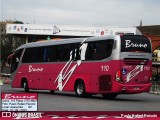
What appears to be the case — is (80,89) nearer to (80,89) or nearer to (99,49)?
(80,89)

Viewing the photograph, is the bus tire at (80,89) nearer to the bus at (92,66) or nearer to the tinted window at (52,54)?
the bus at (92,66)

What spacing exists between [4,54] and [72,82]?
9.07m

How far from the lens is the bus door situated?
16.2 meters

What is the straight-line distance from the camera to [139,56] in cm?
1641

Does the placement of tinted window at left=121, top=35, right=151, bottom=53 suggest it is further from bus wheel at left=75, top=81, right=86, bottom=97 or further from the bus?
bus wheel at left=75, top=81, right=86, bottom=97

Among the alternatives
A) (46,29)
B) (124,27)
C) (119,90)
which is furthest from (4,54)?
(119,90)

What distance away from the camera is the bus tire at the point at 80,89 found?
60.8ft

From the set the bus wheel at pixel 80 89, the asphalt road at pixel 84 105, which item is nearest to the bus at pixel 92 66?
the bus wheel at pixel 80 89

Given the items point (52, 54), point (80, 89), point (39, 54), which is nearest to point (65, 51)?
point (52, 54)

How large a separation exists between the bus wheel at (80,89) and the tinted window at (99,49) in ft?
4.78

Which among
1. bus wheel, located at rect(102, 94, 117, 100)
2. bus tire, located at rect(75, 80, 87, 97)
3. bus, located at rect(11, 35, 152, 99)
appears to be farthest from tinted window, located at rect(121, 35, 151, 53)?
bus tire, located at rect(75, 80, 87, 97)

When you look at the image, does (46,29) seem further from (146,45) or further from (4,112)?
(146,45)

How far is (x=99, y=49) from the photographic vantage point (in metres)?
17.5

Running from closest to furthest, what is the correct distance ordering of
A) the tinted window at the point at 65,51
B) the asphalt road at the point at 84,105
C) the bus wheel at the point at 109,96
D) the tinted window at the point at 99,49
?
1. the asphalt road at the point at 84,105
2. the tinted window at the point at 99,49
3. the tinted window at the point at 65,51
4. the bus wheel at the point at 109,96
